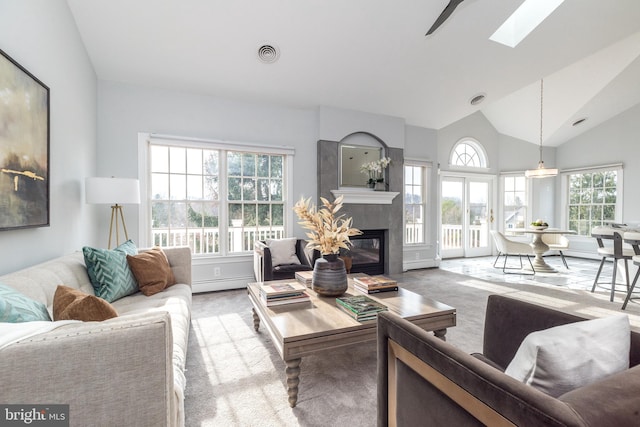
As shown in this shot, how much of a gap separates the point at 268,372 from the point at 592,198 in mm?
7759

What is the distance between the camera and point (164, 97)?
359cm

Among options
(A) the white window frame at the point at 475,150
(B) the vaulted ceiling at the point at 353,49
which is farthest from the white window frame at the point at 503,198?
(B) the vaulted ceiling at the point at 353,49

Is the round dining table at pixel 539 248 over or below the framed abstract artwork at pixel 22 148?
below

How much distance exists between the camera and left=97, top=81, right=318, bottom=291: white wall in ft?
11.1

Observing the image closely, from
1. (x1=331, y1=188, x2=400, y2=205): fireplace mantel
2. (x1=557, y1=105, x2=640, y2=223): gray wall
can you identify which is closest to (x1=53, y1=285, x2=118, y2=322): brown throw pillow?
(x1=331, y1=188, x2=400, y2=205): fireplace mantel

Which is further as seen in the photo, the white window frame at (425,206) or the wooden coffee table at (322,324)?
the white window frame at (425,206)

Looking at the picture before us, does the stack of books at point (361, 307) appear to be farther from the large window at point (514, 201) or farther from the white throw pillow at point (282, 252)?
the large window at point (514, 201)

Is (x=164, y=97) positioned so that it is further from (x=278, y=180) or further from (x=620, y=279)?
(x=620, y=279)

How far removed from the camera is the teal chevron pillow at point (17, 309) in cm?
101

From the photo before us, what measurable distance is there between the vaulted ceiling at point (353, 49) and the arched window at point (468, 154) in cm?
148

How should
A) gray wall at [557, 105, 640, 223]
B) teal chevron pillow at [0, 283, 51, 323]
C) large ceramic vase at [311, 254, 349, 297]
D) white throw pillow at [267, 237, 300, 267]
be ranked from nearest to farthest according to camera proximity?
teal chevron pillow at [0, 283, 51, 323] → large ceramic vase at [311, 254, 349, 297] → white throw pillow at [267, 237, 300, 267] → gray wall at [557, 105, 640, 223]

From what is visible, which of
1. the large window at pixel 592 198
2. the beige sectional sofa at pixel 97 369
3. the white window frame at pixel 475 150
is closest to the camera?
the beige sectional sofa at pixel 97 369

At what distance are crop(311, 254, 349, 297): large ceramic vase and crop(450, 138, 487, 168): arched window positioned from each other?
16.8ft

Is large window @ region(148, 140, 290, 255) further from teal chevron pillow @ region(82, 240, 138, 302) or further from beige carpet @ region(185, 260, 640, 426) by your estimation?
teal chevron pillow @ region(82, 240, 138, 302)
